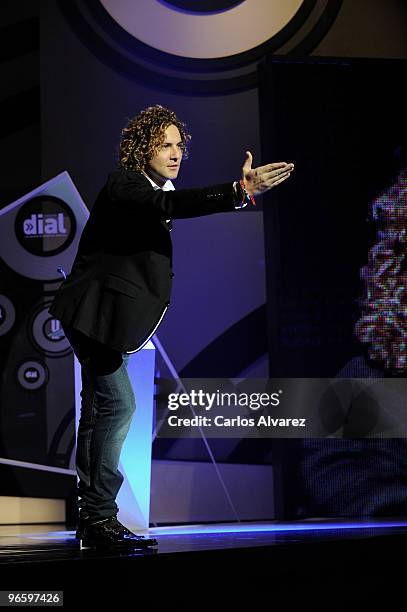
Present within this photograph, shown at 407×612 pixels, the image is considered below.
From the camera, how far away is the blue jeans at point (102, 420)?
A: 2453 millimetres

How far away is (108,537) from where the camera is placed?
240 cm

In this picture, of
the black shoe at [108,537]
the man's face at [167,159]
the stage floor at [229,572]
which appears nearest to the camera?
the stage floor at [229,572]

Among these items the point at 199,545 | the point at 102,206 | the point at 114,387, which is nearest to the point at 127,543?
the point at 199,545

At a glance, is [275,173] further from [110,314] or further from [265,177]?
[110,314]

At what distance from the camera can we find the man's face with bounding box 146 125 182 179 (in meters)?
2.57

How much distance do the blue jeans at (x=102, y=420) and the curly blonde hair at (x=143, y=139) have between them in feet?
1.61

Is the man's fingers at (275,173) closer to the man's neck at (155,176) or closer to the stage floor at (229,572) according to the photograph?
the man's neck at (155,176)

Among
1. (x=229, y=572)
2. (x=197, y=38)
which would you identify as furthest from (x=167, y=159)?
(x=197, y=38)

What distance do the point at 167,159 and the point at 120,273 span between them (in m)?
0.36

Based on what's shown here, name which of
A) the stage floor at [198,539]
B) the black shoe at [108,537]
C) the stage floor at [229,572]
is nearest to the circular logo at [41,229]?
the stage floor at [198,539]

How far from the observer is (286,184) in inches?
152

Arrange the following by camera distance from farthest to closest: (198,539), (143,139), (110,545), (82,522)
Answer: (198,539), (143,139), (82,522), (110,545)

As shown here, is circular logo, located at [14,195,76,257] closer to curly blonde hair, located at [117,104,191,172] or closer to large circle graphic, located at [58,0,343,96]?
large circle graphic, located at [58,0,343,96]

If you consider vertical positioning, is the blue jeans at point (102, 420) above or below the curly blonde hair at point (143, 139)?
below
